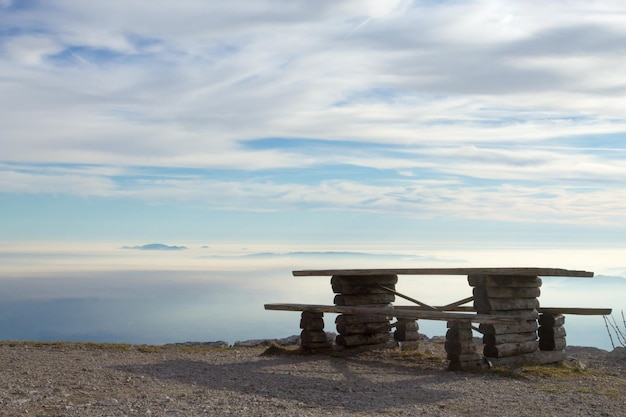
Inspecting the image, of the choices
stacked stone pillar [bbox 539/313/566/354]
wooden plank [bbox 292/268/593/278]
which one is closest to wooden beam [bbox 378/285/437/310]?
wooden plank [bbox 292/268/593/278]

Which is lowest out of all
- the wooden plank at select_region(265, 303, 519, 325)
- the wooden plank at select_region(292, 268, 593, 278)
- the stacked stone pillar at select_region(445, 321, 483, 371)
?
the stacked stone pillar at select_region(445, 321, 483, 371)

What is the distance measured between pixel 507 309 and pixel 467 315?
1330mm

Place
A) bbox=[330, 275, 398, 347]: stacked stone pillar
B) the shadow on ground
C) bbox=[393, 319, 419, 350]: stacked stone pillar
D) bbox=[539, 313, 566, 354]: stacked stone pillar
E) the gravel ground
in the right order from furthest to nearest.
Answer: bbox=[393, 319, 419, 350]: stacked stone pillar < bbox=[330, 275, 398, 347]: stacked stone pillar < bbox=[539, 313, 566, 354]: stacked stone pillar < the shadow on ground < the gravel ground

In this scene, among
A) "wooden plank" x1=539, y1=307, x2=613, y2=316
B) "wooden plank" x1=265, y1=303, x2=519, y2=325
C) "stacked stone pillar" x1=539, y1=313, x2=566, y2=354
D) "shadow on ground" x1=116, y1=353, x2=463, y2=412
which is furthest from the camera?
"wooden plank" x1=539, y1=307, x2=613, y2=316

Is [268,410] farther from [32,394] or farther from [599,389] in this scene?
[599,389]

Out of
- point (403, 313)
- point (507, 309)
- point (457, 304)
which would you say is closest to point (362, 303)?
point (457, 304)

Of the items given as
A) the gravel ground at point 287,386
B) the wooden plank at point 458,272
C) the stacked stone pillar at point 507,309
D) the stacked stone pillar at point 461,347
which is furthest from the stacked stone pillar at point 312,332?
the stacked stone pillar at point 507,309

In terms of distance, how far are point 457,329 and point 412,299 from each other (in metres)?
3.05

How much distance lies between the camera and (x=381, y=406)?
8.95 m

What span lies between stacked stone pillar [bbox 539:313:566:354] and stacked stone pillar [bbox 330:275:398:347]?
3192 millimetres

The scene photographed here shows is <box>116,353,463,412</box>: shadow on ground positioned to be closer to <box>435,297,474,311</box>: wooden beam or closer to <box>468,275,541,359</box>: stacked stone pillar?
<box>468,275,541,359</box>: stacked stone pillar

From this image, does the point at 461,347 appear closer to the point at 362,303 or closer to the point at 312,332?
the point at 312,332

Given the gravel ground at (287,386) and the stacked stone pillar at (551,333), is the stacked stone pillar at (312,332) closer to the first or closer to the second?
the gravel ground at (287,386)

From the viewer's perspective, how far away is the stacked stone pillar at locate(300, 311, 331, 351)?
1466cm
